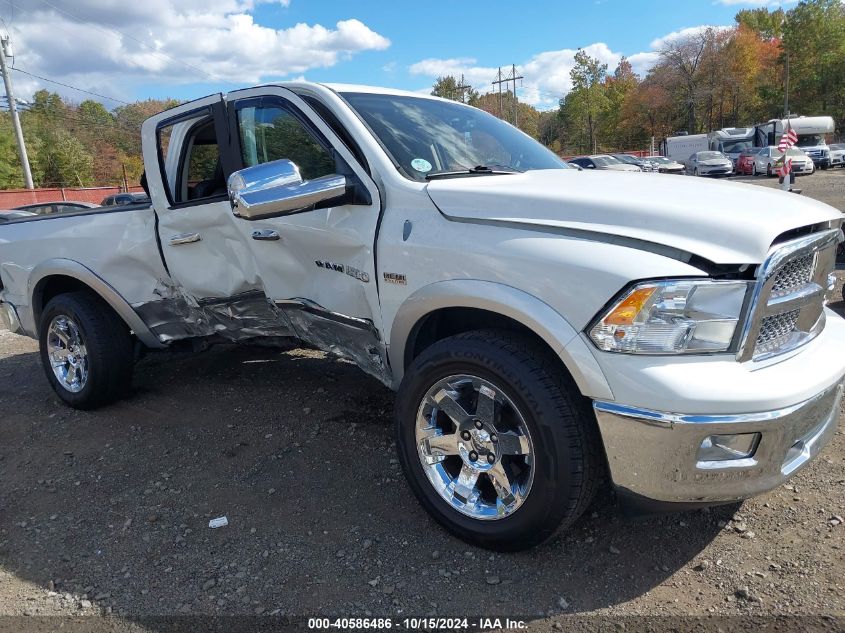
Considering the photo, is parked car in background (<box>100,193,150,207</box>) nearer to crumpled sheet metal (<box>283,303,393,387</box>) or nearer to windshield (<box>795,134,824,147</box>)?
crumpled sheet metal (<box>283,303,393,387</box>)

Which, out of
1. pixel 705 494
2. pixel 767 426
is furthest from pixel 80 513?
pixel 767 426

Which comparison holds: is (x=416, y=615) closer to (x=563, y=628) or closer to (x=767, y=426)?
(x=563, y=628)

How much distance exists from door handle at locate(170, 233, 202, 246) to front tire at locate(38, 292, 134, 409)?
0.99 m

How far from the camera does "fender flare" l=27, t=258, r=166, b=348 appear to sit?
4316mm

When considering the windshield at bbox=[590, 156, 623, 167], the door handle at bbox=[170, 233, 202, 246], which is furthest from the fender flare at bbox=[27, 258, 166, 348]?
the windshield at bbox=[590, 156, 623, 167]

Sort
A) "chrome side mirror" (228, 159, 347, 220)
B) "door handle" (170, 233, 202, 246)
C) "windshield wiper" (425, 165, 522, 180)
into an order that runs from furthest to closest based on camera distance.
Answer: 1. "door handle" (170, 233, 202, 246)
2. "windshield wiper" (425, 165, 522, 180)
3. "chrome side mirror" (228, 159, 347, 220)

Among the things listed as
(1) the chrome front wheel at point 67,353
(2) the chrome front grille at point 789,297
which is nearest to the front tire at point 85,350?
(1) the chrome front wheel at point 67,353

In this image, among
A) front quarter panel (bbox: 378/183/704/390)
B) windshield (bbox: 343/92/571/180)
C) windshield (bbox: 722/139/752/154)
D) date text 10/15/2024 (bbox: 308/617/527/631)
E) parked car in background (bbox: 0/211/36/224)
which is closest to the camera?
front quarter panel (bbox: 378/183/704/390)

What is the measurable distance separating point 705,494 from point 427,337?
1335mm

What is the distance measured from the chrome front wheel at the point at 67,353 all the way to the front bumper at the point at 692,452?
3.77 meters

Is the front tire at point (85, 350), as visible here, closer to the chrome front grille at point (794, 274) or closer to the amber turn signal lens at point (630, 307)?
the amber turn signal lens at point (630, 307)

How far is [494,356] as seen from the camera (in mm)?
2438

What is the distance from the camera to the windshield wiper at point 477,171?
299 cm

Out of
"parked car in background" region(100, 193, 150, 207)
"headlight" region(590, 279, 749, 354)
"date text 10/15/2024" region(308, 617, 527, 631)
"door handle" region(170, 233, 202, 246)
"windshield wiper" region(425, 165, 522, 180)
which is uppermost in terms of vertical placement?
"windshield wiper" region(425, 165, 522, 180)
